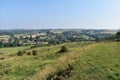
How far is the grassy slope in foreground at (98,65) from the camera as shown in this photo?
17180 millimetres

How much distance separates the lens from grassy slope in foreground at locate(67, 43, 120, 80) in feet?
56.4

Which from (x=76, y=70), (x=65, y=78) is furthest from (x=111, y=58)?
(x=65, y=78)

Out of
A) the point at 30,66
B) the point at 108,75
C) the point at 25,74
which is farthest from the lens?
the point at 30,66

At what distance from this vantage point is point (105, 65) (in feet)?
63.0

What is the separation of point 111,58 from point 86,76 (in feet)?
15.9

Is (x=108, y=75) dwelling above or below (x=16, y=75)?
above

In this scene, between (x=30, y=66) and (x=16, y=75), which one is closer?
(x=16, y=75)

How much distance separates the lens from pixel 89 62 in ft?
67.1

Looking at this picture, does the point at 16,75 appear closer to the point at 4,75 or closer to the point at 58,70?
the point at 4,75

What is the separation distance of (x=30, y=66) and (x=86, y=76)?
42.4ft

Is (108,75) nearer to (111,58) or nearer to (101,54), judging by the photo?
(111,58)

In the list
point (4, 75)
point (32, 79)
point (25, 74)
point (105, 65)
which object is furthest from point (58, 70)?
point (4, 75)

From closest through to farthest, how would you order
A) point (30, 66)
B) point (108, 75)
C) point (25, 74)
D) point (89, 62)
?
1. point (108, 75)
2. point (89, 62)
3. point (25, 74)
4. point (30, 66)

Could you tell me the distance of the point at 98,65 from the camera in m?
19.5
